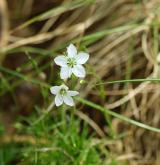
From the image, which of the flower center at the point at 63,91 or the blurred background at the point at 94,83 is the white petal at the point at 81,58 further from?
the blurred background at the point at 94,83

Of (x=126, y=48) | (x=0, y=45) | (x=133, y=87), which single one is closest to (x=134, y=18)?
(x=126, y=48)

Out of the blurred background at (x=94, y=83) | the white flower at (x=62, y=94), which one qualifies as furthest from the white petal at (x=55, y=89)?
the blurred background at (x=94, y=83)

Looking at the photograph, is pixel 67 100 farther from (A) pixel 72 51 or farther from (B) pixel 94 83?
(B) pixel 94 83

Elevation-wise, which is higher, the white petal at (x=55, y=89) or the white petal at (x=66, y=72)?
the white petal at (x=66, y=72)

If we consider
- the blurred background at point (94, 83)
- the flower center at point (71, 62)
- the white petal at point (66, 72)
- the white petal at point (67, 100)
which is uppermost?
the blurred background at point (94, 83)

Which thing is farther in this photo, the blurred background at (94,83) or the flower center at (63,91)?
the blurred background at (94,83)
